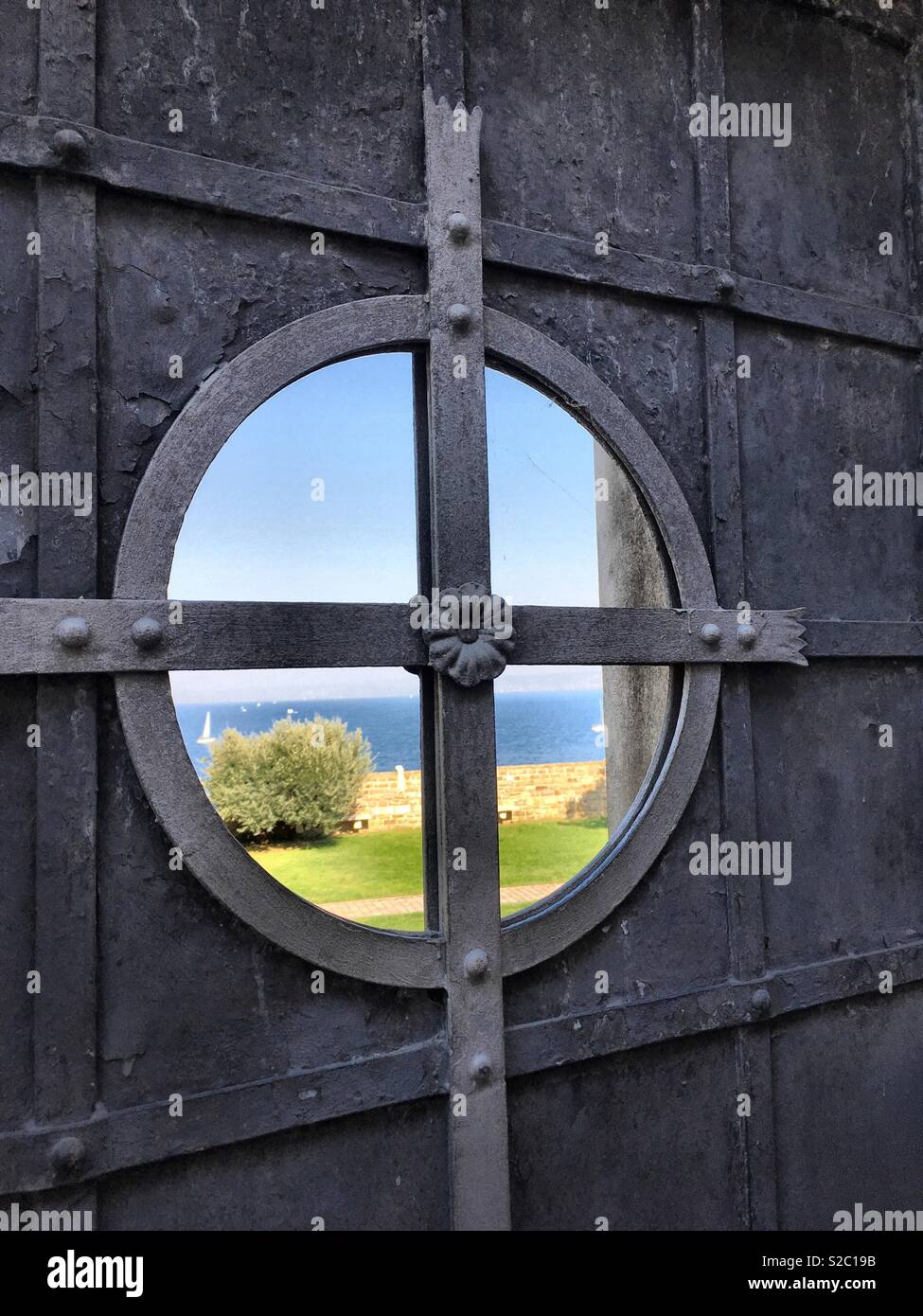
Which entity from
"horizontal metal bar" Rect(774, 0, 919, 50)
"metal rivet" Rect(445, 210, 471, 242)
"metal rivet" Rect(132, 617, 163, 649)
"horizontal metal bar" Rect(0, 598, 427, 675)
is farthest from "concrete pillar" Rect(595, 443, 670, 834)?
"horizontal metal bar" Rect(774, 0, 919, 50)

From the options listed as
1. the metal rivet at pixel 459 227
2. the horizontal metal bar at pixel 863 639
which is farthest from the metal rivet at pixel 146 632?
the horizontal metal bar at pixel 863 639

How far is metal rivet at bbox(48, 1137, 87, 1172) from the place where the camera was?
76.9 inches

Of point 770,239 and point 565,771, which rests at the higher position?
point 770,239

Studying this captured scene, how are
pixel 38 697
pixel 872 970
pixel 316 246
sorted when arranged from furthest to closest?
pixel 872 970
pixel 316 246
pixel 38 697

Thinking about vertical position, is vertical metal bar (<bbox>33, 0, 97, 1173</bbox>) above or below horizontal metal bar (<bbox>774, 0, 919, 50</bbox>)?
below

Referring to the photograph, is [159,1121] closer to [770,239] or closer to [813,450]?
[813,450]

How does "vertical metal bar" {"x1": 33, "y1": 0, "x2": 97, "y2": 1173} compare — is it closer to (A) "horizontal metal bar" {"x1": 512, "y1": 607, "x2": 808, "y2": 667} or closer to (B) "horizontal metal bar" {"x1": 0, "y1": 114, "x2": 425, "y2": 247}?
(B) "horizontal metal bar" {"x1": 0, "y1": 114, "x2": 425, "y2": 247}

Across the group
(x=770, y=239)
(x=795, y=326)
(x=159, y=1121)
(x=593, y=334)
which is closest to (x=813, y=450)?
(x=795, y=326)

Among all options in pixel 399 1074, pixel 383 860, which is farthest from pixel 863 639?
pixel 383 860

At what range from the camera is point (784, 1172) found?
2900 mm

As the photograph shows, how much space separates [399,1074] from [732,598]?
179 centimetres

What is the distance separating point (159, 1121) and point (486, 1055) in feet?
2.80

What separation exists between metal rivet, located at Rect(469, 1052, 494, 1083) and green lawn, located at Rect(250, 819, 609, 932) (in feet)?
2.69

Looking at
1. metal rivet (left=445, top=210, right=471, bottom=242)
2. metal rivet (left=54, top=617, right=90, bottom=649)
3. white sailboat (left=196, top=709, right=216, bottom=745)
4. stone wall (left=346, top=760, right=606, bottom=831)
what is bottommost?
stone wall (left=346, top=760, right=606, bottom=831)
